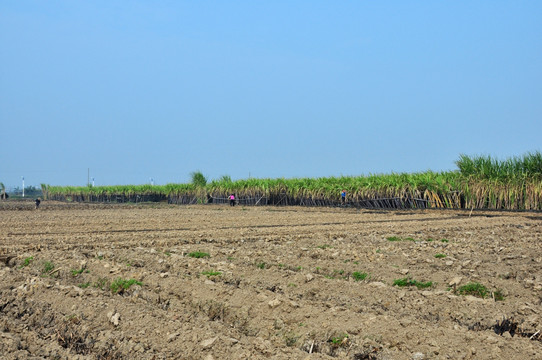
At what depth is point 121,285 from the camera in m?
6.80

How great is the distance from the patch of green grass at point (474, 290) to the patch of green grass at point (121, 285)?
3725 millimetres

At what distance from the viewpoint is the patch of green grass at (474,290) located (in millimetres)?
6422

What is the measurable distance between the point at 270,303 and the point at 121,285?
205cm

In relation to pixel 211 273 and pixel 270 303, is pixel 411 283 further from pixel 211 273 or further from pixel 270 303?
pixel 211 273

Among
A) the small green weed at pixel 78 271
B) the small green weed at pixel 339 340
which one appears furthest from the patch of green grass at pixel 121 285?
the small green weed at pixel 339 340

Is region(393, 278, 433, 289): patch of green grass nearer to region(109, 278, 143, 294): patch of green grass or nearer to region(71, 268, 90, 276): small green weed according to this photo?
region(109, 278, 143, 294): patch of green grass

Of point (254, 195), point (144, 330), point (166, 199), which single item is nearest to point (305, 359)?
point (144, 330)

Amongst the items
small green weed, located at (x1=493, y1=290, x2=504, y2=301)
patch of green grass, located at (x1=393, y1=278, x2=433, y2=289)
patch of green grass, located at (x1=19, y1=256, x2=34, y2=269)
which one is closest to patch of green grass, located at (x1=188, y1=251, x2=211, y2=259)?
patch of green grass, located at (x1=19, y1=256, x2=34, y2=269)

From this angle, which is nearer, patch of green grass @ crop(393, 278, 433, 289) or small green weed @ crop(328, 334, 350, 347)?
small green weed @ crop(328, 334, 350, 347)

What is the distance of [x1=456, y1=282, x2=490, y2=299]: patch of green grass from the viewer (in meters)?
6.42

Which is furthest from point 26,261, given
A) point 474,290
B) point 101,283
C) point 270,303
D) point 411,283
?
point 474,290

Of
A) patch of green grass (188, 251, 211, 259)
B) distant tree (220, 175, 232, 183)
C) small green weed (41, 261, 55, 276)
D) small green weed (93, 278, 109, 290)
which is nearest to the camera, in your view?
small green weed (93, 278, 109, 290)

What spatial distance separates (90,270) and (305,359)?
4.43m

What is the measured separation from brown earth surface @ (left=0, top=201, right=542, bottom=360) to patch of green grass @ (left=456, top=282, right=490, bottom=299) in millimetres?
94
